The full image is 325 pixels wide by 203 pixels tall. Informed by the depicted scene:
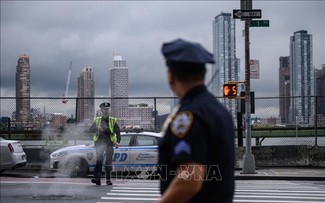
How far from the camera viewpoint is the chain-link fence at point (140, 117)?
1962cm

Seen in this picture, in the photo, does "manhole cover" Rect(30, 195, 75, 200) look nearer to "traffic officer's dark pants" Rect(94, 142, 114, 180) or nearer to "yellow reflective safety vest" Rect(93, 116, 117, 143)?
"traffic officer's dark pants" Rect(94, 142, 114, 180)

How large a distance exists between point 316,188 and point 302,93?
8750 mm

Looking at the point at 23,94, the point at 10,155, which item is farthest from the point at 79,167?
the point at 23,94

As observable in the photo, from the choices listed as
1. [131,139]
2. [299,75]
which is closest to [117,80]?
[131,139]

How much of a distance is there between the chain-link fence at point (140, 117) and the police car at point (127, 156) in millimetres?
3911

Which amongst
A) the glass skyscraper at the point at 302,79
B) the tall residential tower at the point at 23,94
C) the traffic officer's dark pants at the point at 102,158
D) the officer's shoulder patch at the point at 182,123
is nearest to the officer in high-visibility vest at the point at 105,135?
the traffic officer's dark pants at the point at 102,158

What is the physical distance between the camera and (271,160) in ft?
63.6

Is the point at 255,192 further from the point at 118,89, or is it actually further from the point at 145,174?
the point at 118,89

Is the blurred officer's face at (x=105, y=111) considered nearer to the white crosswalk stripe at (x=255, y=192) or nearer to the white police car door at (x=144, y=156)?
the white crosswalk stripe at (x=255, y=192)

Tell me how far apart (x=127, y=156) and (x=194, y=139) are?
12643 millimetres

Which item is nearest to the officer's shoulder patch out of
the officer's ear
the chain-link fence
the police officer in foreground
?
the police officer in foreground

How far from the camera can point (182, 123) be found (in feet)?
8.61

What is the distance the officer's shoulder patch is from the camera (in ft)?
8.55

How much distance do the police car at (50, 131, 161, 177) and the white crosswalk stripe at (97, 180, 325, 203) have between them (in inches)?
29.9
